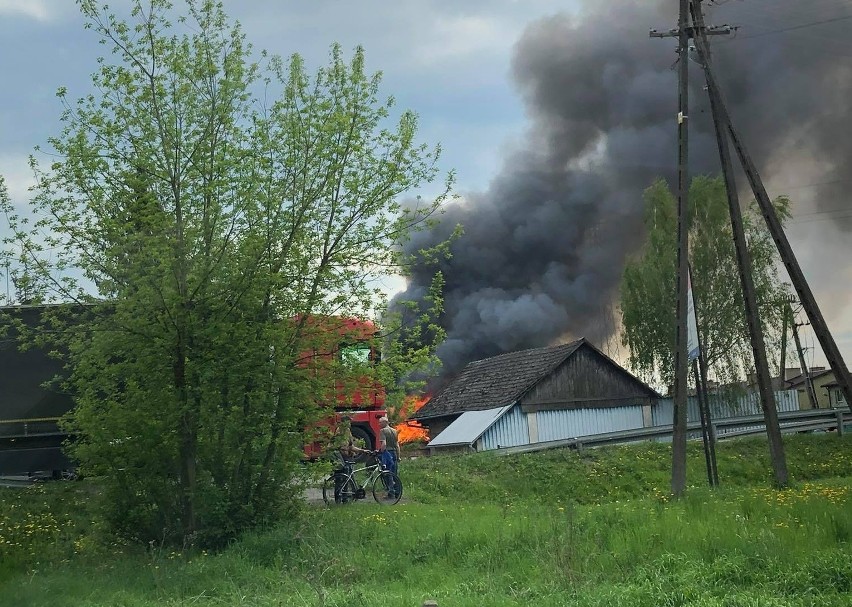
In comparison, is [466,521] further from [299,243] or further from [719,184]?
[719,184]

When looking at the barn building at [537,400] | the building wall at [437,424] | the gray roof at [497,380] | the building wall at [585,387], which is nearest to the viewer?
the barn building at [537,400]

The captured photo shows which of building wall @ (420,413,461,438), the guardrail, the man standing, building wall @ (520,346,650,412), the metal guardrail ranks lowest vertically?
the man standing

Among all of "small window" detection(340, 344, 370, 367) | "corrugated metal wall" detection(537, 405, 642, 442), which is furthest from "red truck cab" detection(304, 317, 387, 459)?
"corrugated metal wall" detection(537, 405, 642, 442)

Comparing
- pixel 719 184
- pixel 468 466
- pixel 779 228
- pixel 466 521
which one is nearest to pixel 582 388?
pixel 719 184

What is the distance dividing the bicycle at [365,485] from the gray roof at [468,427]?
1531 centimetres

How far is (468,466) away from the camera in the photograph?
25.0m

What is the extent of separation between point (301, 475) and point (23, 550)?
4449mm

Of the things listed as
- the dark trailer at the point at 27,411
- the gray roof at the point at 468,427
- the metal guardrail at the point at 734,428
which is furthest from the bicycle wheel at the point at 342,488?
the gray roof at the point at 468,427

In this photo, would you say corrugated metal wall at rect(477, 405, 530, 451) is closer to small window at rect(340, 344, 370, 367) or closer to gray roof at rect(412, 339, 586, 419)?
gray roof at rect(412, 339, 586, 419)

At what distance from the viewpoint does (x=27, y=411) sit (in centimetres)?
1992

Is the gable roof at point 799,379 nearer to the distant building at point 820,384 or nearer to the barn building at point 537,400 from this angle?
the distant building at point 820,384

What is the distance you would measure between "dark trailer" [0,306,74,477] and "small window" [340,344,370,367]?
7.80m

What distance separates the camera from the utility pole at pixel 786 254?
→ 1744cm

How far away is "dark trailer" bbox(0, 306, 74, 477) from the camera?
1977 cm
